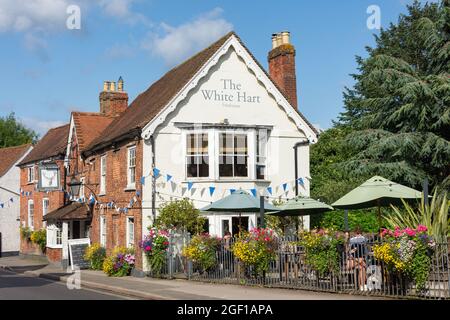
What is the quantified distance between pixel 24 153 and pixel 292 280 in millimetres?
37559

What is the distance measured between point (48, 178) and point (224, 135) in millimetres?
10302

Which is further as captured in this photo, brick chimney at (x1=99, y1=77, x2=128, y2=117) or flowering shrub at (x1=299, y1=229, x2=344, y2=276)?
brick chimney at (x1=99, y1=77, x2=128, y2=117)

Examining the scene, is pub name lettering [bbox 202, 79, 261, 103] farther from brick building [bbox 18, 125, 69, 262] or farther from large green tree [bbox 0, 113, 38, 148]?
large green tree [bbox 0, 113, 38, 148]

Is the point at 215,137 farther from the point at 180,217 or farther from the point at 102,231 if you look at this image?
the point at 102,231

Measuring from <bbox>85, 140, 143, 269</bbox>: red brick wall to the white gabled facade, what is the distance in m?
0.57

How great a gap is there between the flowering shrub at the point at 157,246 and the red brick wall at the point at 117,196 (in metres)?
1.31

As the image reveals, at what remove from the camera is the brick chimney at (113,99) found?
112 feet

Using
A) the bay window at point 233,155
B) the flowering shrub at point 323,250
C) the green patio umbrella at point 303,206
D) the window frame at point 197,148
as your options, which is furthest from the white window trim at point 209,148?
the flowering shrub at point 323,250

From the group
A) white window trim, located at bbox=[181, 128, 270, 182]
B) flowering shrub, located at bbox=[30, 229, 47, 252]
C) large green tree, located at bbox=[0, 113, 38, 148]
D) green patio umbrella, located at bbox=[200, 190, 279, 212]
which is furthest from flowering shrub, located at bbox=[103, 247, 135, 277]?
large green tree, located at bbox=[0, 113, 38, 148]

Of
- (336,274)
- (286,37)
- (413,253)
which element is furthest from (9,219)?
(413,253)

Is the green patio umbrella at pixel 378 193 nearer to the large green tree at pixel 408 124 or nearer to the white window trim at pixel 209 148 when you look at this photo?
the white window trim at pixel 209 148

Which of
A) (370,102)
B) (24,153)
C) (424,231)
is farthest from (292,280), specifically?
(24,153)

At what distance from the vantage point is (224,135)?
2455 centimetres

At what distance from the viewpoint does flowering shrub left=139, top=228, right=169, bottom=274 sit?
22469 millimetres
